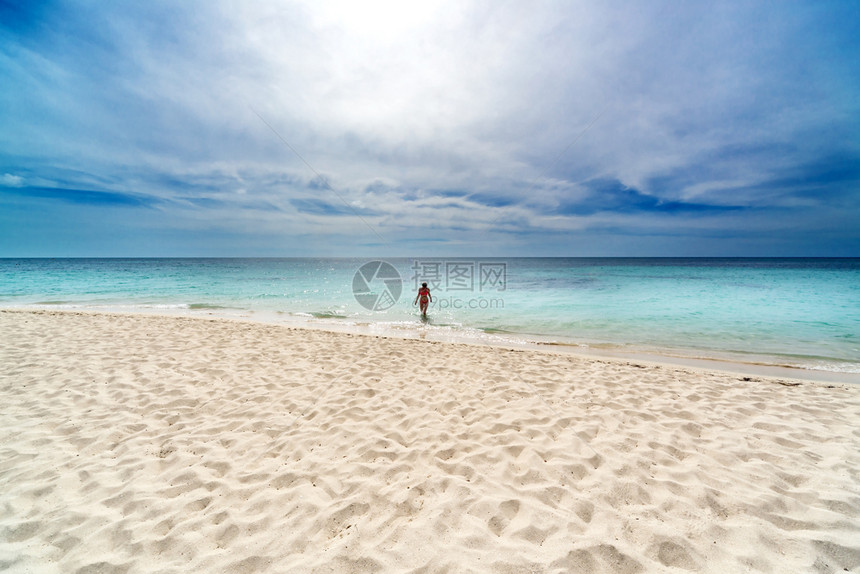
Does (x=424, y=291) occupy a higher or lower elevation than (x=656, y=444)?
higher

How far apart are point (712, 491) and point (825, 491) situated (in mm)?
1113

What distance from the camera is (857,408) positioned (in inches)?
213

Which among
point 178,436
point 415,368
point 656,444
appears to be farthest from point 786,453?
point 178,436

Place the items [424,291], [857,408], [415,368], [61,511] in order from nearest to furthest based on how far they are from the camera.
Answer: [61,511] < [857,408] < [415,368] < [424,291]

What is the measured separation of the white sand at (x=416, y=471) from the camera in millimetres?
2656

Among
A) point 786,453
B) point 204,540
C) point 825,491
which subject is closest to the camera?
point 204,540

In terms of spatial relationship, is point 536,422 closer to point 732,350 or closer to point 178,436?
point 178,436

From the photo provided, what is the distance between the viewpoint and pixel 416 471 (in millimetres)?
3693

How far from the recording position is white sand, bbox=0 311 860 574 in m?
2.66
